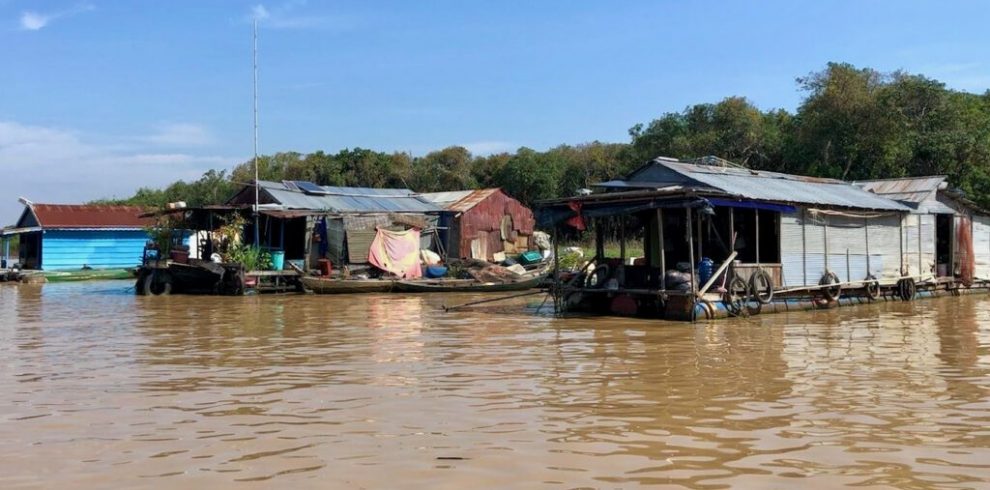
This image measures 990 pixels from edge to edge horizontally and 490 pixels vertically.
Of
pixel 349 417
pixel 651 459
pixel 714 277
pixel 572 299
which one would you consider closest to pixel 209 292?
pixel 572 299

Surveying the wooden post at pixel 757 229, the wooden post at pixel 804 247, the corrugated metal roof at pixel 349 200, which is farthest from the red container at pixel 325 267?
the wooden post at pixel 804 247

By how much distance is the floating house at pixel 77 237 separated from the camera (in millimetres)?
31391

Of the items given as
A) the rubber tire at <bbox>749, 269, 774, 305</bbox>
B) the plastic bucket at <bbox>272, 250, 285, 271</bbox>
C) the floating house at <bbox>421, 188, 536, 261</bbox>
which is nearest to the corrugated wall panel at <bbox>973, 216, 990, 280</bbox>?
the rubber tire at <bbox>749, 269, 774, 305</bbox>

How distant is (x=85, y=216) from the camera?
32750mm

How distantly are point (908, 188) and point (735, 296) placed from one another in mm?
8408

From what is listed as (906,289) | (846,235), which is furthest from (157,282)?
(906,289)

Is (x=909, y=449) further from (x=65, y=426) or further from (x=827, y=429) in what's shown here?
(x=65, y=426)

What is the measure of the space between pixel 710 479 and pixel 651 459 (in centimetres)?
50

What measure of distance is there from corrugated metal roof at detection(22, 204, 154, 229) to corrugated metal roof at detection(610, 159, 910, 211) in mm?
21871

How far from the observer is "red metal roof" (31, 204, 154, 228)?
104 feet

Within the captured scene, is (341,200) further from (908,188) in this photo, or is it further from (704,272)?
(908,188)

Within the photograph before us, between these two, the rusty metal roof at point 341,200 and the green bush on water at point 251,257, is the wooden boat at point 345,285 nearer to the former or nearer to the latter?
the green bush on water at point 251,257

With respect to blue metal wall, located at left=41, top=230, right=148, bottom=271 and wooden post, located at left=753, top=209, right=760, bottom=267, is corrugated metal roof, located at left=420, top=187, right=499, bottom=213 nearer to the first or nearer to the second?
blue metal wall, located at left=41, top=230, right=148, bottom=271

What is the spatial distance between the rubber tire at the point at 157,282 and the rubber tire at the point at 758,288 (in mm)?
14885
